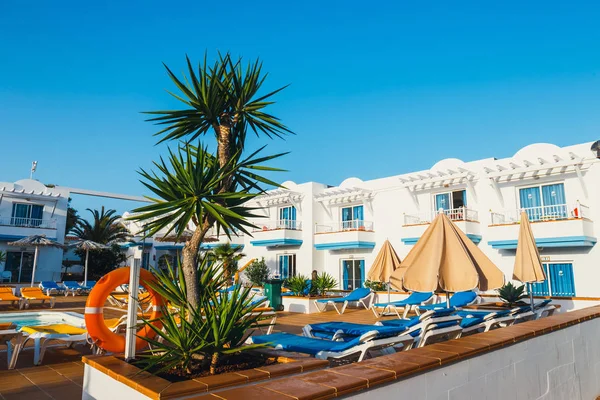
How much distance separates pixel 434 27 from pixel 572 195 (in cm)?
1008

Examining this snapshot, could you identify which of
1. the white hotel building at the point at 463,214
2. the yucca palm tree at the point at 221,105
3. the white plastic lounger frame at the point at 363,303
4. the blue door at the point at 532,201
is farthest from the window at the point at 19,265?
the blue door at the point at 532,201

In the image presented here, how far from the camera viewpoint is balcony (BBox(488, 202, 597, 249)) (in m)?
16.8

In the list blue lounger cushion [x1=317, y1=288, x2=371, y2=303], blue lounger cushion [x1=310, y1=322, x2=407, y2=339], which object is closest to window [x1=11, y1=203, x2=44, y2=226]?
blue lounger cushion [x1=317, y1=288, x2=371, y2=303]

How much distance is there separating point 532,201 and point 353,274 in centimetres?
1060

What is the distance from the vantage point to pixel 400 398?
3.03 meters

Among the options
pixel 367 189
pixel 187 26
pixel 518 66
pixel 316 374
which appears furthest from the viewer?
pixel 367 189

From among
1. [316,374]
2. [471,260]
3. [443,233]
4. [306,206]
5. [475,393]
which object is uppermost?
[306,206]

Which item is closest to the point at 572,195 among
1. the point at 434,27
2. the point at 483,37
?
the point at 483,37

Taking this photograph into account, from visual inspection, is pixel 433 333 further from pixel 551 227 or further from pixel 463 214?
pixel 463 214

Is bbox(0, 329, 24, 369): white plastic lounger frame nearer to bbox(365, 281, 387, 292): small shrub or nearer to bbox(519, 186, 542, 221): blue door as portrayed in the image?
bbox(365, 281, 387, 292): small shrub

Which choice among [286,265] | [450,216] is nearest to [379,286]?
[450,216]

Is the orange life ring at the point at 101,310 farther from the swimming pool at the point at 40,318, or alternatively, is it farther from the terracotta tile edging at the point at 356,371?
the swimming pool at the point at 40,318

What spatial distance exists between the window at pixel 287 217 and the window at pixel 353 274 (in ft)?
15.8

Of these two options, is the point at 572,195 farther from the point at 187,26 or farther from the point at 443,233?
the point at 187,26
